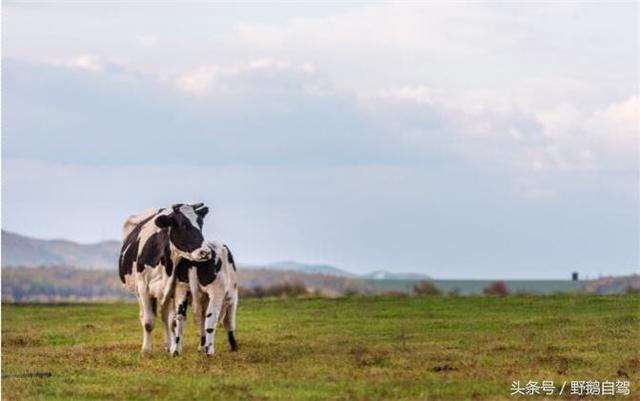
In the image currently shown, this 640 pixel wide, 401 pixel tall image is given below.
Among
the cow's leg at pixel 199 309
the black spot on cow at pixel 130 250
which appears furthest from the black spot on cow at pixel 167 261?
the black spot on cow at pixel 130 250

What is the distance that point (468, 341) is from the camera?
75.2ft

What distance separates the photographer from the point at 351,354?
67.8ft

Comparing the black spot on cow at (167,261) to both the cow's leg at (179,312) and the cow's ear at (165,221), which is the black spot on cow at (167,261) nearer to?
the cow's leg at (179,312)

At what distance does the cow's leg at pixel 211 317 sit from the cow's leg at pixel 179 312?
1.17ft

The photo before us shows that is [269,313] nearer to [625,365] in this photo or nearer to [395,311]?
[395,311]

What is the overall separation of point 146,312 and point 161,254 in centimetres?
100

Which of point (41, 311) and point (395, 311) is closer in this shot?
point (395, 311)

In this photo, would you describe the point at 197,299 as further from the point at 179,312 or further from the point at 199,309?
the point at 179,312

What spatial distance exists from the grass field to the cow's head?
156cm

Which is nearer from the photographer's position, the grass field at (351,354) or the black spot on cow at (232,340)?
the grass field at (351,354)

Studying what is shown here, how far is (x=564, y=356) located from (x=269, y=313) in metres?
13.0

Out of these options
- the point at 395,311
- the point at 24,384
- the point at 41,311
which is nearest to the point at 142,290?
the point at 24,384

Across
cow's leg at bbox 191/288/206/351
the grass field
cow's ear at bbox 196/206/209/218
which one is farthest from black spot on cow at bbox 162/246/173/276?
the grass field

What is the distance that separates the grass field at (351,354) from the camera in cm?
1652
